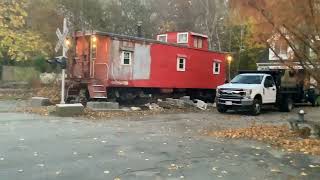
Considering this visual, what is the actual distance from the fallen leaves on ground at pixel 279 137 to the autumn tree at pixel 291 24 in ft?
6.21

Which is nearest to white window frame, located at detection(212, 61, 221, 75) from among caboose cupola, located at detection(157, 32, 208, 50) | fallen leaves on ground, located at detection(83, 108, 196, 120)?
caboose cupola, located at detection(157, 32, 208, 50)

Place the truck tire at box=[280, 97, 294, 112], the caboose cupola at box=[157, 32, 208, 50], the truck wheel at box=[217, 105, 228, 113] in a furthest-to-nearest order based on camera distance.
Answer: the caboose cupola at box=[157, 32, 208, 50] → the truck tire at box=[280, 97, 294, 112] → the truck wheel at box=[217, 105, 228, 113]

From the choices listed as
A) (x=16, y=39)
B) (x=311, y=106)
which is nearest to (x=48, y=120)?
(x=16, y=39)

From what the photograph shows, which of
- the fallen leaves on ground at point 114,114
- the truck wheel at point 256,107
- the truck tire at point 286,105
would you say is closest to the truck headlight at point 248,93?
the truck wheel at point 256,107

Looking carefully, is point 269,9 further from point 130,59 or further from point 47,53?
point 47,53

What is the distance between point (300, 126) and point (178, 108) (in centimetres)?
1140

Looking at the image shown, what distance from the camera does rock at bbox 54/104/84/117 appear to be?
61.6 ft

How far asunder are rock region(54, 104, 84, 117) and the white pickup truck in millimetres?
7875

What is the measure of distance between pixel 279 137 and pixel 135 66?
1382 centimetres

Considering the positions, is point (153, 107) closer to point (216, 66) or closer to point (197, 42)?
point (197, 42)

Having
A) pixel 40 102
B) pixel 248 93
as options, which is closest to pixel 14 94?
pixel 40 102

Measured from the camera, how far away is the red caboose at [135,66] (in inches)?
1000

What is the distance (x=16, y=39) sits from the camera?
89.0 feet

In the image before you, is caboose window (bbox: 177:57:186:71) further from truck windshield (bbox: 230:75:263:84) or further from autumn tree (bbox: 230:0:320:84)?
autumn tree (bbox: 230:0:320:84)
